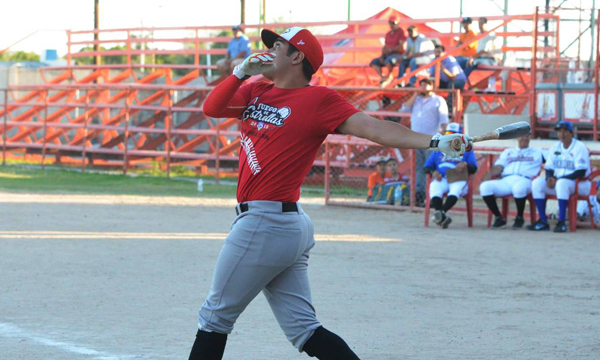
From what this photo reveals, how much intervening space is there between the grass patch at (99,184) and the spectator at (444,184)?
560 centimetres

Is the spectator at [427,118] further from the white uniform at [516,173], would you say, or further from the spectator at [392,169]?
the white uniform at [516,173]

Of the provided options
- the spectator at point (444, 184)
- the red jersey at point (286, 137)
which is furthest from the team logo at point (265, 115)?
the spectator at point (444, 184)

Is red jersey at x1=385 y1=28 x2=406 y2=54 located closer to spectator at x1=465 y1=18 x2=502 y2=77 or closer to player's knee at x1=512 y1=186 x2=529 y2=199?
spectator at x1=465 y1=18 x2=502 y2=77

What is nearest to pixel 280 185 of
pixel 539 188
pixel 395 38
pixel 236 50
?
pixel 539 188

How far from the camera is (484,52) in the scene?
2008cm

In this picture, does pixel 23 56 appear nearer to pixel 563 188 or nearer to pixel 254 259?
pixel 563 188

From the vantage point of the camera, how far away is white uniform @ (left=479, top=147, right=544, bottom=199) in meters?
13.7

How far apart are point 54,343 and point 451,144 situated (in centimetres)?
314

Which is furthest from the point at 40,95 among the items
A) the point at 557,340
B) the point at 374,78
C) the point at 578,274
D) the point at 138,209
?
the point at 557,340

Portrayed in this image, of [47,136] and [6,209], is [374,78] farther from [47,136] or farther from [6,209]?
[6,209]

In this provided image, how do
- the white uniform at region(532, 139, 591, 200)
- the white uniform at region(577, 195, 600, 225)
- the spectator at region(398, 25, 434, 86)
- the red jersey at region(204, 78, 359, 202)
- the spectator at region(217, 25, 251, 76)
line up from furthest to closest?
the spectator at region(217, 25, 251, 76), the spectator at region(398, 25, 434, 86), the white uniform at region(577, 195, 600, 225), the white uniform at region(532, 139, 591, 200), the red jersey at region(204, 78, 359, 202)

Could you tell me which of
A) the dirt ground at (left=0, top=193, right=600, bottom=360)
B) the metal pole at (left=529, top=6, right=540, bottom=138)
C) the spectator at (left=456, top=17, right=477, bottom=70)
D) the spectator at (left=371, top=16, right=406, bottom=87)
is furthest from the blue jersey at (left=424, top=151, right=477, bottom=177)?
the spectator at (left=371, top=16, right=406, bottom=87)

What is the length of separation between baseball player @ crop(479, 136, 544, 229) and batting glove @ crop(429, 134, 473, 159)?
9681 millimetres

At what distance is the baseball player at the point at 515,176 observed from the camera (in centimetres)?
1370
